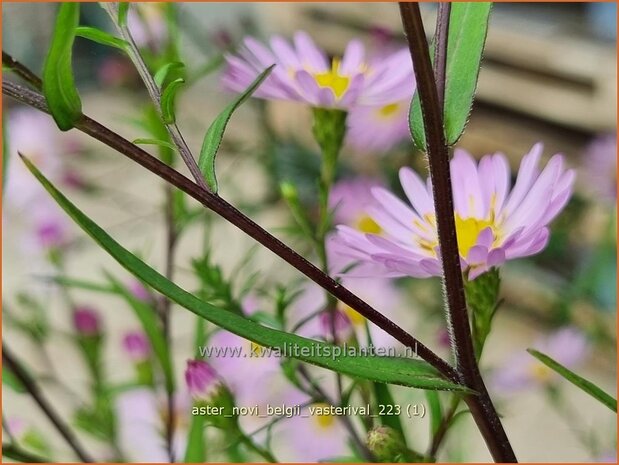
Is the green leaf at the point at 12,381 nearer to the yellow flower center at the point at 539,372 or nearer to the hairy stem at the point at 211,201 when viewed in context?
the hairy stem at the point at 211,201

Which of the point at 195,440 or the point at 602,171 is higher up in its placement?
the point at 602,171

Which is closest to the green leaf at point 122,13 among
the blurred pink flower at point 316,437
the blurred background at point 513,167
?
the blurred pink flower at point 316,437

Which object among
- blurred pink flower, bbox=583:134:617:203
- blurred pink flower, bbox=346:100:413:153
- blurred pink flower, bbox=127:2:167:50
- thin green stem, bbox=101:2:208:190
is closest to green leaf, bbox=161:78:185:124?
thin green stem, bbox=101:2:208:190

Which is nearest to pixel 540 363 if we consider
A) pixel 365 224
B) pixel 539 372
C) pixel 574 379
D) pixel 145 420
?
pixel 539 372

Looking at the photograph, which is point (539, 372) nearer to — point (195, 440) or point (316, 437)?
point (316, 437)

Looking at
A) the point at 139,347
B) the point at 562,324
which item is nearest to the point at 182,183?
the point at 139,347

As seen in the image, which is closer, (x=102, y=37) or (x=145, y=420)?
(x=102, y=37)
